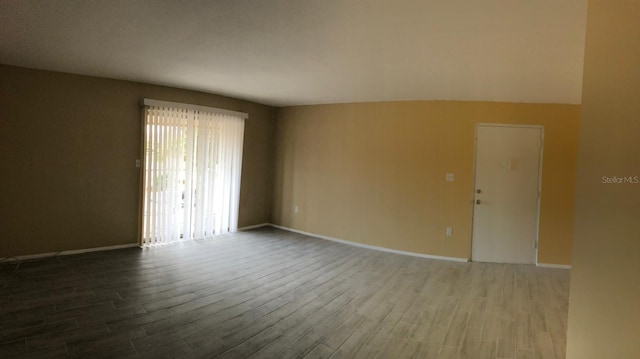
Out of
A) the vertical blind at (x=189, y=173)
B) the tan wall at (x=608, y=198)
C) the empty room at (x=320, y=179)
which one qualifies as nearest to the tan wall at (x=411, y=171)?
the empty room at (x=320, y=179)

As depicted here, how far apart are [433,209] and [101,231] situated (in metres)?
4.97

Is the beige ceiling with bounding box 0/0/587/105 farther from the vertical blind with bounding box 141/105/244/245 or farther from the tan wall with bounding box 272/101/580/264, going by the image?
the vertical blind with bounding box 141/105/244/245

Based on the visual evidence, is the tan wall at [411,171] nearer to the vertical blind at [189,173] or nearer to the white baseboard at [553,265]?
the white baseboard at [553,265]

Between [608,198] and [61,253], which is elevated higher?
[608,198]

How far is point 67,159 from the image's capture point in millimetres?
4383

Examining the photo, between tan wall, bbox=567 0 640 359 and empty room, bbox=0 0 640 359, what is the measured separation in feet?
0.03

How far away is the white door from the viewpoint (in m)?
4.86

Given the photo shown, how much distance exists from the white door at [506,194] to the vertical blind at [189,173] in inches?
166

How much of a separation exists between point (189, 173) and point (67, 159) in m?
1.60

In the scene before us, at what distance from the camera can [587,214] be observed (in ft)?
5.22

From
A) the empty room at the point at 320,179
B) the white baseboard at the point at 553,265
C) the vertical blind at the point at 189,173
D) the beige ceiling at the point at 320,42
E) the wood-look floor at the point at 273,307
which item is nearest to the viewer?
the empty room at the point at 320,179

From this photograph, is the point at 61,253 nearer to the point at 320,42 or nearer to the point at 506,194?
the point at 320,42

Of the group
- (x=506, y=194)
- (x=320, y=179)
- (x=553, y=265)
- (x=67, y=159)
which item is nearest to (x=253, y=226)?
(x=320, y=179)

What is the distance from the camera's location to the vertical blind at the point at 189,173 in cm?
498
